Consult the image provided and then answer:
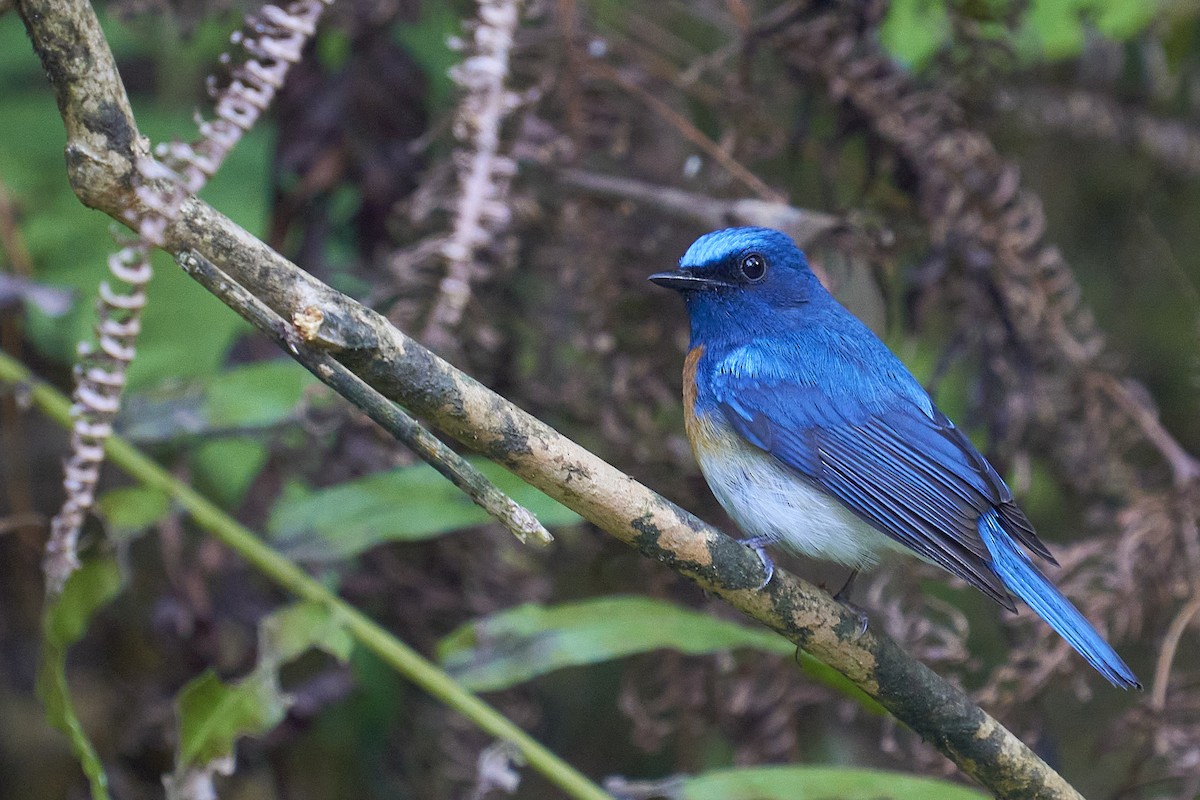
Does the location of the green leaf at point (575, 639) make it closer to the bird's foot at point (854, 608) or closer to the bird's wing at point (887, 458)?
the bird's foot at point (854, 608)

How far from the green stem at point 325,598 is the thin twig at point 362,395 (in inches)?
40.7

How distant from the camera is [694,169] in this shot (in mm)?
3154

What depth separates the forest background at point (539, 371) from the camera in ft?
8.90

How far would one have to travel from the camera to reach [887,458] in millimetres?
2473

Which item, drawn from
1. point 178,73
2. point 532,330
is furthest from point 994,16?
point 178,73

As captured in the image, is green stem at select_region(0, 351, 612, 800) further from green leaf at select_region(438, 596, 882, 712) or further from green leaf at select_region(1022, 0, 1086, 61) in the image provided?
green leaf at select_region(1022, 0, 1086, 61)

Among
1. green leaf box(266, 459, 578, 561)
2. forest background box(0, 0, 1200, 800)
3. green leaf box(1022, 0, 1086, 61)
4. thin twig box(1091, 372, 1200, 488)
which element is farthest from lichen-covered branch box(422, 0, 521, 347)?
thin twig box(1091, 372, 1200, 488)

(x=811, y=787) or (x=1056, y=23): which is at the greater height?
(x=1056, y=23)

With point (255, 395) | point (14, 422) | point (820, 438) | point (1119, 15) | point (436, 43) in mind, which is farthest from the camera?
point (436, 43)

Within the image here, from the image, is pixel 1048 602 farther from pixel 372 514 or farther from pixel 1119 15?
pixel 1119 15

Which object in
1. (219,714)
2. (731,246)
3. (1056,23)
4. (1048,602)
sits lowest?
(219,714)

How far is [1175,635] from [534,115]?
2088mm

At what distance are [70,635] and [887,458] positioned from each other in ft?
5.88

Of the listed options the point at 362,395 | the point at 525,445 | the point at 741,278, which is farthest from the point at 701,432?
the point at 362,395
